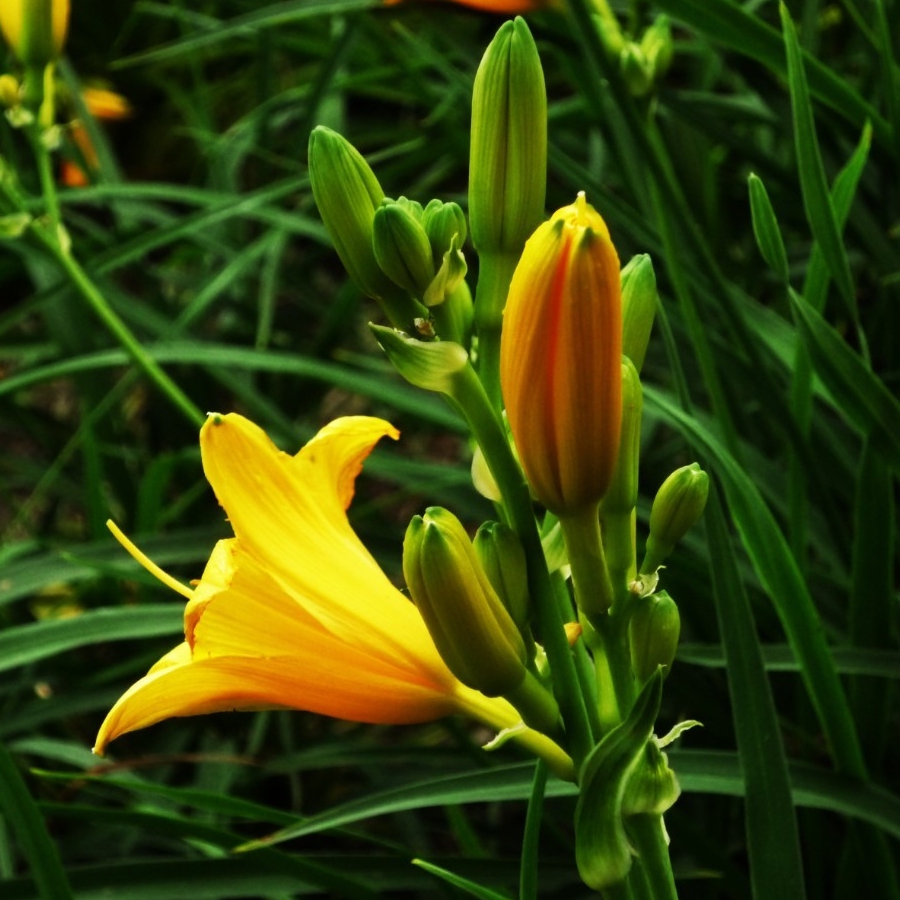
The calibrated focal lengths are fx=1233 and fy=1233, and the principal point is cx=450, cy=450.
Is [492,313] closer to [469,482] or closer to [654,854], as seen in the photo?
[654,854]

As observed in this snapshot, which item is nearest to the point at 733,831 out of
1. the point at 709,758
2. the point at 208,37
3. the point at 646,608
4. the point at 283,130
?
the point at 709,758

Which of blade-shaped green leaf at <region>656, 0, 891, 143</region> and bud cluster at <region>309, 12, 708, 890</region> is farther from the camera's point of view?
blade-shaped green leaf at <region>656, 0, 891, 143</region>

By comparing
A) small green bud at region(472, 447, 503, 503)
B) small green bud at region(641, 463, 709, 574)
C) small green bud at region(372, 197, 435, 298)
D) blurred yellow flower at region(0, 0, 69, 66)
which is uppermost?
blurred yellow flower at region(0, 0, 69, 66)

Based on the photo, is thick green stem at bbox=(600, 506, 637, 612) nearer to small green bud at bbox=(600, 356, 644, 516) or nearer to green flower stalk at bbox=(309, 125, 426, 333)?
small green bud at bbox=(600, 356, 644, 516)

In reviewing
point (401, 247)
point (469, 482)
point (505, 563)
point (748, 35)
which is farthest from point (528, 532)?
point (469, 482)

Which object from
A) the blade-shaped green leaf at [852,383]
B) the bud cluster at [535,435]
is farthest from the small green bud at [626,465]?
the blade-shaped green leaf at [852,383]

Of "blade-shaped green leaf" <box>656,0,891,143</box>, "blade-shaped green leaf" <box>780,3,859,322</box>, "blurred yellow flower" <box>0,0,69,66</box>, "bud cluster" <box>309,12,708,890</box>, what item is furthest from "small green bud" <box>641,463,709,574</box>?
"blurred yellow flower" <box>0,0,69,66</box>

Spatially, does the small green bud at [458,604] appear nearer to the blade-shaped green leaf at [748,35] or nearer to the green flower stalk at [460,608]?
the green flower stalk at [460,608]
